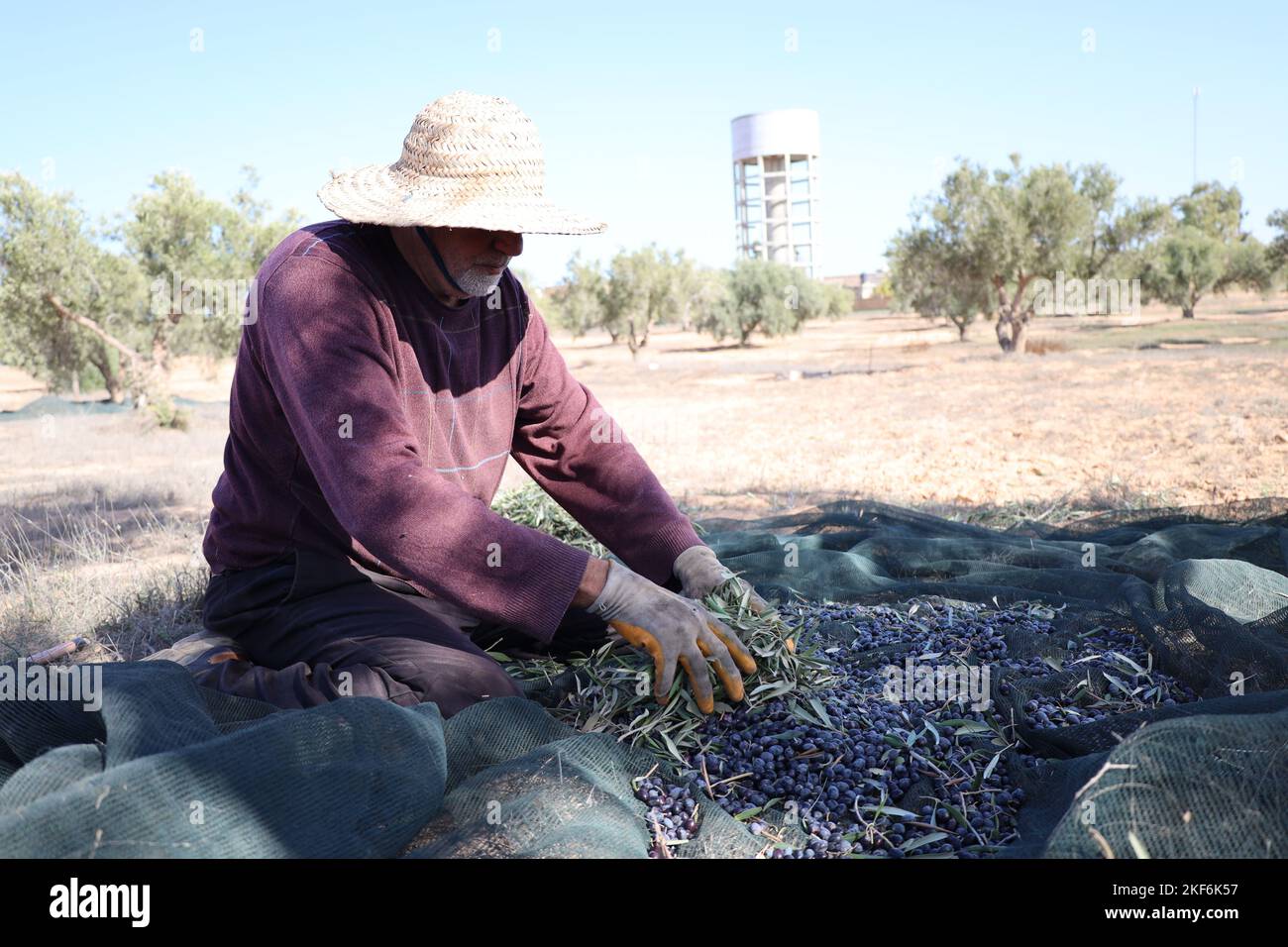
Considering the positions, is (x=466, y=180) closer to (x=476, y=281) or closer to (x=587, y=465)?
(x=476, y=281)

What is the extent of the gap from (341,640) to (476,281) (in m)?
1.12

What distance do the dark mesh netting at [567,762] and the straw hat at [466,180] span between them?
131cm

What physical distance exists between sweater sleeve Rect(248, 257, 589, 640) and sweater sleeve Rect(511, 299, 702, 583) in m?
0.69

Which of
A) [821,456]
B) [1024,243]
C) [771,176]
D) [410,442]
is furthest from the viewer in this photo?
[771,176]

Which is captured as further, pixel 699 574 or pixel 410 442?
pixel 699 574

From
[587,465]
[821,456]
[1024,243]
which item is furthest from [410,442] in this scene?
[1024,243]

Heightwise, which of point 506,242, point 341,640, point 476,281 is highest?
point 506,242

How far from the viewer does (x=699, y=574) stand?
10.2 ft

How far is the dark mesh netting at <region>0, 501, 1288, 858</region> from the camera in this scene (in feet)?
5.85

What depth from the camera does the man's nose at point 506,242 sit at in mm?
2916

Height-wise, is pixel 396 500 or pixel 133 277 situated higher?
pixel 133 277

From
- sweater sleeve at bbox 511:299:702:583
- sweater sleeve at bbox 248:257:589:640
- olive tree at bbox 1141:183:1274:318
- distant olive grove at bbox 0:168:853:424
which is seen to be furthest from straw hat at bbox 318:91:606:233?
olive tree at bbox 1141:183:1274:318

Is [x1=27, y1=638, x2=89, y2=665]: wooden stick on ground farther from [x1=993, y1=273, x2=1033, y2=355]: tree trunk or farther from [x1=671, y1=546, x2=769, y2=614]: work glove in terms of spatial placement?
[x1=993, y1=273, x2=1033, y2=355]: tree trunk
